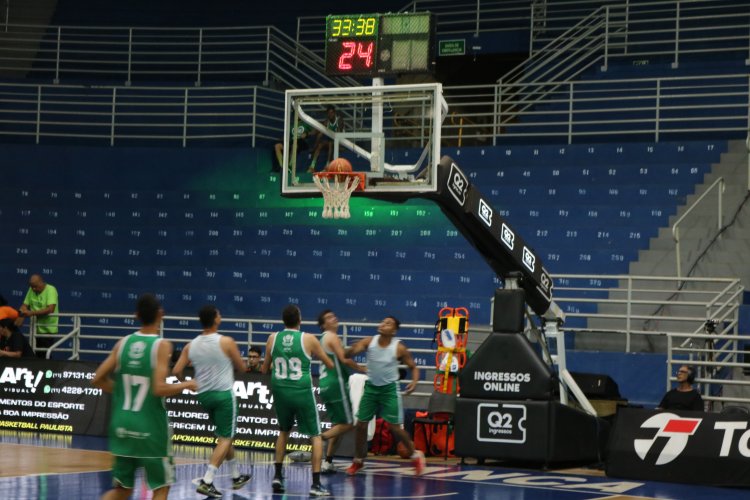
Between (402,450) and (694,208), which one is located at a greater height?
(694,208)

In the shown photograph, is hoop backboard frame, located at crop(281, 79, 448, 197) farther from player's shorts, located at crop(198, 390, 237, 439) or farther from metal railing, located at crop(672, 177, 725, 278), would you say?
metal railing, located at crop(672, 177, 725, 278)

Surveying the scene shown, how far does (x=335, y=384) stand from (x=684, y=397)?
470 cm

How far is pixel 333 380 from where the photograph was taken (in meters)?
13.8

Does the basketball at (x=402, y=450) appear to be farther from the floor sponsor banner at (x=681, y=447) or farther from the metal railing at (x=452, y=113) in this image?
the metal railing at (x=452, y=113)

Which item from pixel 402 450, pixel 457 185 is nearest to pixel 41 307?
pixel 402 450

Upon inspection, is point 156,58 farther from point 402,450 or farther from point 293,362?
point 293,362

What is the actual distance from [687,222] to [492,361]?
745 centimetres

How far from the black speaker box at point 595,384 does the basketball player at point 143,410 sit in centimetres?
903

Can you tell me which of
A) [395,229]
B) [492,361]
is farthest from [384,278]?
[492,361]

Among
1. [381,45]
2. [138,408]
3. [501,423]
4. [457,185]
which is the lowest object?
[501,423]

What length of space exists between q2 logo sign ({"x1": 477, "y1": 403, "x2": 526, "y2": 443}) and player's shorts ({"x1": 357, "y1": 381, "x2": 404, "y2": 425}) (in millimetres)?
1263

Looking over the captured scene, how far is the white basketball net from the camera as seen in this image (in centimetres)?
1215

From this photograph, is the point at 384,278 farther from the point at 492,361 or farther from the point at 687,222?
the point at 492,361

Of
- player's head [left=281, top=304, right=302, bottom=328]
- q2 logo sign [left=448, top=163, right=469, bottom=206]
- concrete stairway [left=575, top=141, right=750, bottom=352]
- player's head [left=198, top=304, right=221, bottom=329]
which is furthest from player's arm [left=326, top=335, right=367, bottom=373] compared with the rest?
concrete stairway [left=575, top=141, right=750, bottom=352]
